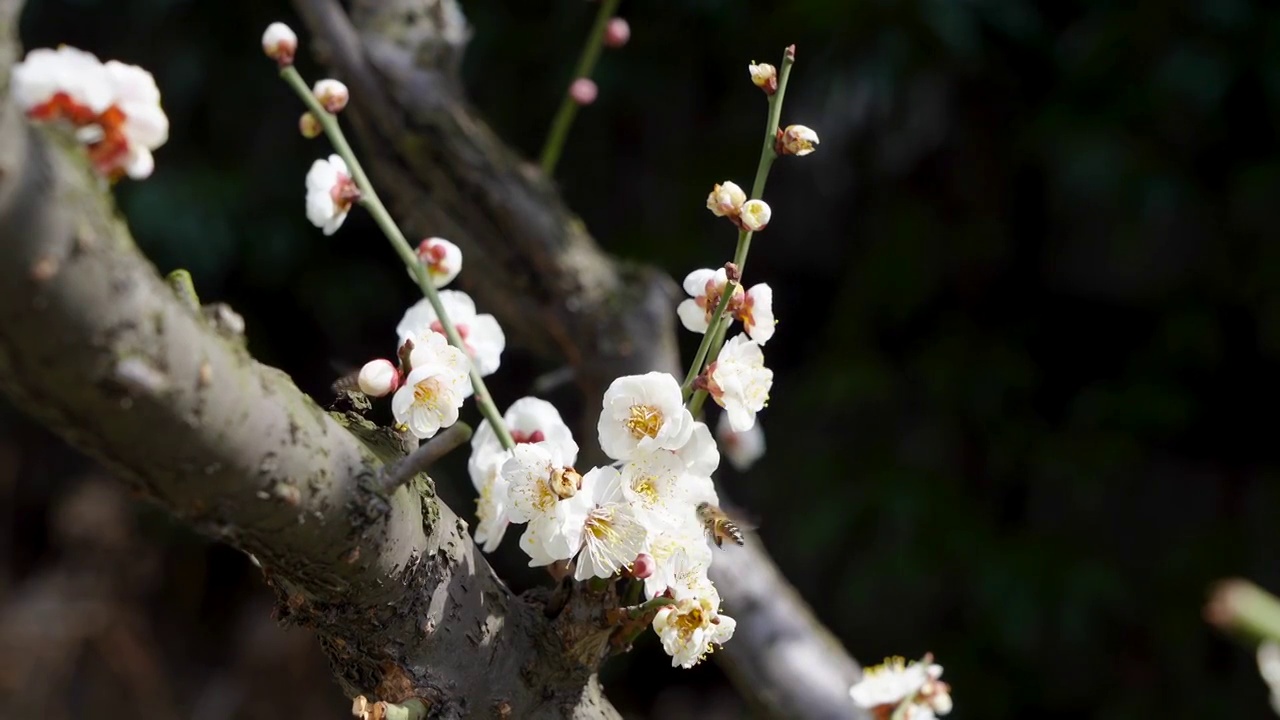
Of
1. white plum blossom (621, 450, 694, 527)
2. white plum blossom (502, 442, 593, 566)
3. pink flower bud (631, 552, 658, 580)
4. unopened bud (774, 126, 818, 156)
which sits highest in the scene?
unopened bud (774, 126, 818, 156)

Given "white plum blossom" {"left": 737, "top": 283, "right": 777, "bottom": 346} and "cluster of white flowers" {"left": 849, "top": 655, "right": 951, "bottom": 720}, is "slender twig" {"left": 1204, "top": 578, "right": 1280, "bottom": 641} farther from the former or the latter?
"white plum blossom" {"left": 737, "top": 283, "right": 777, "bottom": 346}

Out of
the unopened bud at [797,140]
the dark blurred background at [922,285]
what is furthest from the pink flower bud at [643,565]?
the dark blurred background at [922,285]

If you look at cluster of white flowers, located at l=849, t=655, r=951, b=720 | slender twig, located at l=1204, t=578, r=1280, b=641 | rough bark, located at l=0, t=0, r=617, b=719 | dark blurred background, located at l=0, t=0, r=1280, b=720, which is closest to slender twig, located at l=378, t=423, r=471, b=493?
rough bark, located at l=0, t=0, r=617, b=719

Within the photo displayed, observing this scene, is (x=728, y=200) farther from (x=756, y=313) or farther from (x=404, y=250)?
(x=404, y=250)

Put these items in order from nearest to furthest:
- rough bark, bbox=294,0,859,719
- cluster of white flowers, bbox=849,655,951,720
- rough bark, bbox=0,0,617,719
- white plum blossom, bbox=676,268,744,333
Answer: rough bark, bbox=0,0,617,719 < white plum blossom, bbox=676,268,744,333 < cluster of white flowers, bbox=849,655,951,720 < rough bark, bbox=294,0,859,719

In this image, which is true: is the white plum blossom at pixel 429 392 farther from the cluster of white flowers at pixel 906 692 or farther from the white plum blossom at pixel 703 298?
the cluster of white flowers at pixel 906 692

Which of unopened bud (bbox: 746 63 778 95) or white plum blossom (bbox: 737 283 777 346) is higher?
unopened bud (bbox: 746 63 778 95)

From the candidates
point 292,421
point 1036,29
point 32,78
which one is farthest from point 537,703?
point 1036,29
